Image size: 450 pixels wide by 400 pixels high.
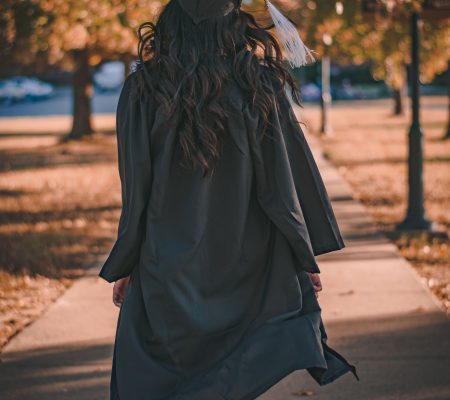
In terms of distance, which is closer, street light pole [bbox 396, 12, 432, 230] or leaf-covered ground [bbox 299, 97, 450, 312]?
leaf-covered ground [bbox 299, 97, 450, 312]

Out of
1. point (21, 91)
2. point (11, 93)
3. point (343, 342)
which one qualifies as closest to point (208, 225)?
point (343, 342)

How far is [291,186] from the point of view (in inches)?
121

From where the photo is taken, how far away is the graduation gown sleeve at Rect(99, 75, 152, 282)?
3051 millimetres

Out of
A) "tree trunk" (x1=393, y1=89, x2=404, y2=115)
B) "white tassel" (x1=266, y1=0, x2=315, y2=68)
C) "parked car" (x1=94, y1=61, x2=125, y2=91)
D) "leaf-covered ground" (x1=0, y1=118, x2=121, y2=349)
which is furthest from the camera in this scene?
"parked car" (x1=94, y1=61, x2=125, y2=91)

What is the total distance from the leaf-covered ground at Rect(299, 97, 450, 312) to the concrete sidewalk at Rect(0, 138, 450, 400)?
48 centimetres

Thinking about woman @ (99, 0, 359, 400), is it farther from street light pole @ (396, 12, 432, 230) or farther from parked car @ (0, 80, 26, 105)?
parked car @ (0, 80, 26, 105)

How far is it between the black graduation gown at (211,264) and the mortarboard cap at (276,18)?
0.89 feet

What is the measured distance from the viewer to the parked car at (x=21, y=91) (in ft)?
161

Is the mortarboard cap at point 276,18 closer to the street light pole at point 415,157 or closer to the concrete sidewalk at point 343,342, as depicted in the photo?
the concrete sidewalk at point 343,342

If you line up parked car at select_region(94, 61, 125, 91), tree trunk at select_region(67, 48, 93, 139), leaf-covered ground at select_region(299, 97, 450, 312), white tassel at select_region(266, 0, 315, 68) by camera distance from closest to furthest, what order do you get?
white tassel at select_region(266, 0, 315, 68) → leaf-covered ground at select_region(299, 97, 450, 312) → tree trunk at select_region(67, 48, 93, 139) → parked car at select_region(94, 61, 125, 91)

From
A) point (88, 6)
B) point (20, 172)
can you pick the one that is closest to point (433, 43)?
point (20, 172)

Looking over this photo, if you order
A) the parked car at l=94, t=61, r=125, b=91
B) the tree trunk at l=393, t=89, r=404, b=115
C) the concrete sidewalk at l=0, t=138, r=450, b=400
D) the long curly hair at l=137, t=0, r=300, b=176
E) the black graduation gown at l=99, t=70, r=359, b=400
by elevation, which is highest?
the long curly hair at l=137, t=0, r=300, b=176

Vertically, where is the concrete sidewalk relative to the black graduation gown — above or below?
below

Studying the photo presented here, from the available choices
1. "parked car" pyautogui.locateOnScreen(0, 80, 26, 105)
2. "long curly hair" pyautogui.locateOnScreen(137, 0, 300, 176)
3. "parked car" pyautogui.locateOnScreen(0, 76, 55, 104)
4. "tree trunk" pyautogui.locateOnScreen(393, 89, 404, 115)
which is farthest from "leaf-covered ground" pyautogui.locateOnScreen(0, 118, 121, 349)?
"parked car" pyautogui.locateOnScreen(0, 76, 55, 104)
